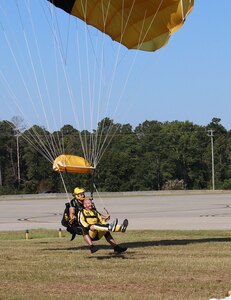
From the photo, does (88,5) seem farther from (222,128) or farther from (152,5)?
(222,128)

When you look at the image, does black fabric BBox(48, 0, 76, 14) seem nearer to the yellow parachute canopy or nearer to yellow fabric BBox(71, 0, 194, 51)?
yellow fabric BBox(71, 0, 194, 51)

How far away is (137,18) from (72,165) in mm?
3614

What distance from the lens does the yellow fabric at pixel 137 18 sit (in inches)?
497

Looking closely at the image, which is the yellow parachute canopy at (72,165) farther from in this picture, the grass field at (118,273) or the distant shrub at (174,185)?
the distant shrub at (174,185)

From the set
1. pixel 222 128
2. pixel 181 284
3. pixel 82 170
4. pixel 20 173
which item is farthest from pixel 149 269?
pixel 222 128

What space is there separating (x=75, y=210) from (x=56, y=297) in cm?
406

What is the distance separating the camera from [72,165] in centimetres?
1170

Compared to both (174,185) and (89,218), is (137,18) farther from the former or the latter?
(174,185)

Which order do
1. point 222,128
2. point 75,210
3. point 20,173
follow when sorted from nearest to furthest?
point 75,210 → point 20,173 → point 222,128

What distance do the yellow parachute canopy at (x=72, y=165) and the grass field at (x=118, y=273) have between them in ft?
5.06

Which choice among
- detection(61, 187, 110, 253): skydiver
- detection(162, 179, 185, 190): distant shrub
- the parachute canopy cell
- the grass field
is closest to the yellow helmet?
detection(61, 187, 110, 253): skydiver

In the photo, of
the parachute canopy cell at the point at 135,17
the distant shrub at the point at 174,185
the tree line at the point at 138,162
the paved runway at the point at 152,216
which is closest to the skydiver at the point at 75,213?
the paved runway at the point at 152,216

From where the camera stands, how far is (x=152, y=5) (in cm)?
1277

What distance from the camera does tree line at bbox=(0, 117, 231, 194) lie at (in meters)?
87.8
